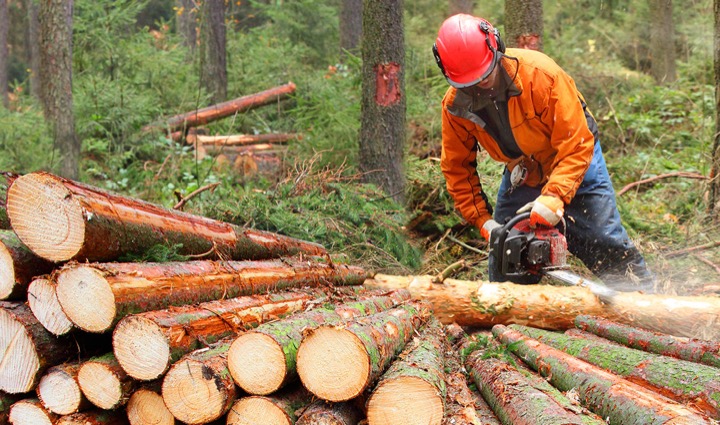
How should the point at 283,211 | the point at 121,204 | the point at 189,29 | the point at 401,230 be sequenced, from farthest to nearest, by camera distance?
the point at 189,29
the point at 401,230
the point at 283,211
the point at 121,204

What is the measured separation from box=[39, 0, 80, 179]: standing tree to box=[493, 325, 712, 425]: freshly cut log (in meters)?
6.79

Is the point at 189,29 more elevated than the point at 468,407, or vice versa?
the point at 189,29

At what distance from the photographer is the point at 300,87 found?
35.4ft

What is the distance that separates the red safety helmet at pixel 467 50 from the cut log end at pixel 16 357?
2804 millimetres

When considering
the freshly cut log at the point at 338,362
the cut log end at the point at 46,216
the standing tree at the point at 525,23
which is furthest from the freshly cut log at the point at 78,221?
the standing tree at the point at 525,23

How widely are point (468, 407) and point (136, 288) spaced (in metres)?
1.47

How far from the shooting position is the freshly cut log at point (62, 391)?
2.57m

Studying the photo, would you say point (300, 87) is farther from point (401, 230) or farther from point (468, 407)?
point (468, 407)

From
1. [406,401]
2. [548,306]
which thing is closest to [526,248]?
[548,306]

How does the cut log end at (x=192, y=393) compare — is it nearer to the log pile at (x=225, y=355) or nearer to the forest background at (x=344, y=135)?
the log pile at (x=225, y=355)

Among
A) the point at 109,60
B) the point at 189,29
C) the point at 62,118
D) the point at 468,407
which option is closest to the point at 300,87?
the point at 109,60

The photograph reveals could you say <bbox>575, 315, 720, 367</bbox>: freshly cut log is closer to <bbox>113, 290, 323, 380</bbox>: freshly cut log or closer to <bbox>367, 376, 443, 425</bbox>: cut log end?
<bbox>367, 376, 443, 425</bbox>: cut log end

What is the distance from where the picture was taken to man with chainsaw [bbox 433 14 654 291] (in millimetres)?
3914

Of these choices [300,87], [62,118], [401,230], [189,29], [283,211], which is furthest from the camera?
[189,29]
